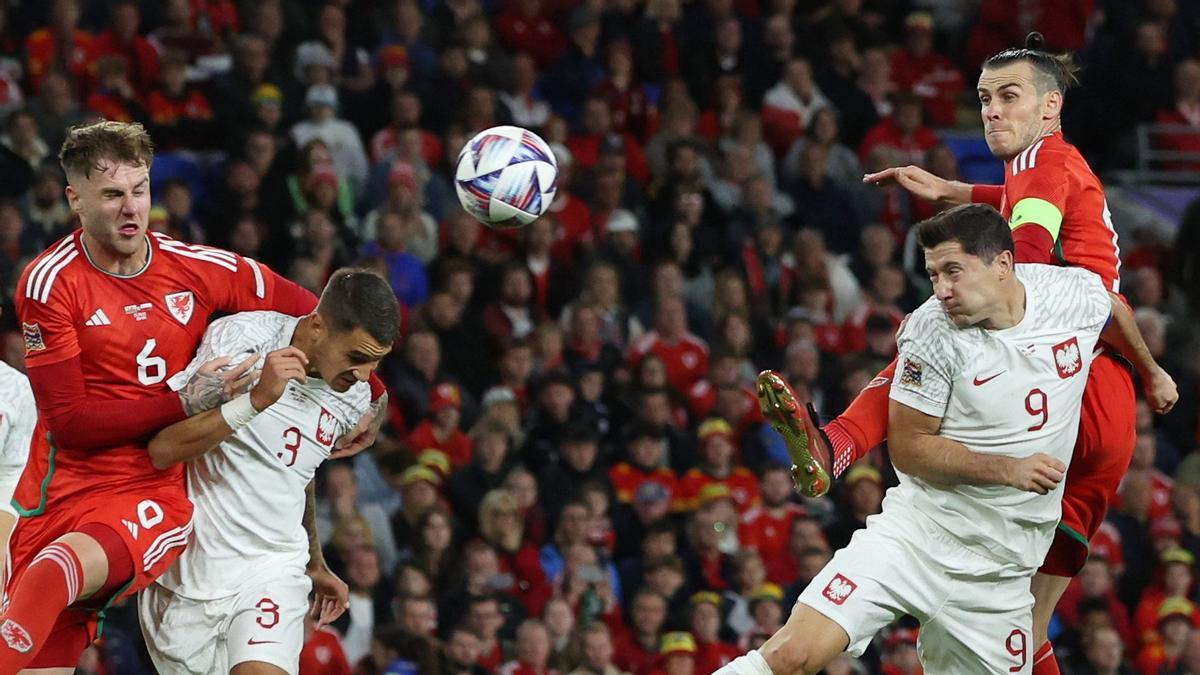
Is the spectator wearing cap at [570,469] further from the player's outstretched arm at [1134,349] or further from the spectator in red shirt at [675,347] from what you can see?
the player's outstretched arm at [1134,349]

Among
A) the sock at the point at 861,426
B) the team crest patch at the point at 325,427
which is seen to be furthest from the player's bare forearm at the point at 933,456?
the team crest patch at the point at 325,427

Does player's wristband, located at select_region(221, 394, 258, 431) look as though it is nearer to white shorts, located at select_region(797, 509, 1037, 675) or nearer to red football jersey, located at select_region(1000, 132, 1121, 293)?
white shorts, located at select_region(797, 509, 1037, 675)

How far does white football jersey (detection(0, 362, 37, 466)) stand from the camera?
286 inches

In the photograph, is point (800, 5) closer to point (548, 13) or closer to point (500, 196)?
point (548, 13)

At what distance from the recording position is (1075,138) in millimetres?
14578

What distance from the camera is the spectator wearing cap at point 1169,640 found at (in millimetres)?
10633

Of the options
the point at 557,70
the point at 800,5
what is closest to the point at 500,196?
the point at 557,70

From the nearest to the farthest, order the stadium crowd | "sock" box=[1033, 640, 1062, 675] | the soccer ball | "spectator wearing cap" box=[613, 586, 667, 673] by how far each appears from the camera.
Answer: "sock" box=[1033, 640, 1062, 675] → the soccer ball → "spectator wearing cap" box=[613, 586, 667, 673] → the stadium crowd

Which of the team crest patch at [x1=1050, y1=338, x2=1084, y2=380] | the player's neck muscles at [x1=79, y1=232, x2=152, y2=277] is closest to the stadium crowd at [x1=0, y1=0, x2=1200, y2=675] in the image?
the player's neck muscles at [x1=79, y1=232, x2=152, y2=277]

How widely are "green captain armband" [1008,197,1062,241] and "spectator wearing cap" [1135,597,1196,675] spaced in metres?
4.79

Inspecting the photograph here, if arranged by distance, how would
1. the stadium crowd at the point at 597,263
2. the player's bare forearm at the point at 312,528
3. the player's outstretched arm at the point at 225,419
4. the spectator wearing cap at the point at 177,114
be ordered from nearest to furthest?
1. the player's outstretched arm at the point at 225,419
2. the player's bare forearm at the point at 312,528
3. the stadium crowd at the point at 597,263
4. the spectator wearing cap at the point at 177,114

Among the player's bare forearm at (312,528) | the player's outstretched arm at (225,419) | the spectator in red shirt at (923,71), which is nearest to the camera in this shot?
the player's outstretched arm at (225,419)

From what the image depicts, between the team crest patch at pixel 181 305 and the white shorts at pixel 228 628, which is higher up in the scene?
the team crest patch at pixel 181 305

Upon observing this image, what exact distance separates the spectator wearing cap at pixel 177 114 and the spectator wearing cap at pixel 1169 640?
6262 millimetres
